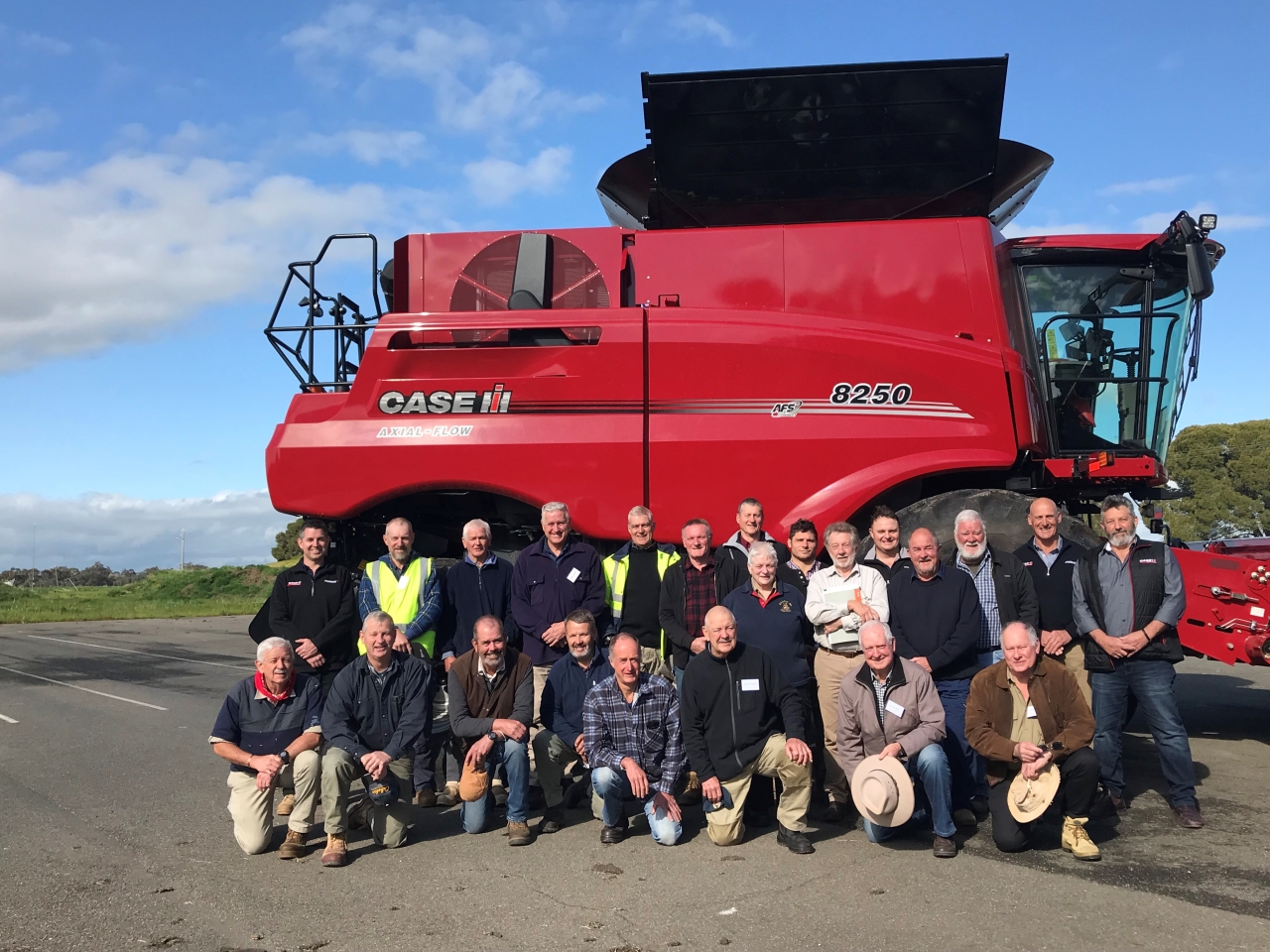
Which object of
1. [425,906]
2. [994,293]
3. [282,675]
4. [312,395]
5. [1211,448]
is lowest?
[425,906]

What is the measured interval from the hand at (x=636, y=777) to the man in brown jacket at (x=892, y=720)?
1055 mm

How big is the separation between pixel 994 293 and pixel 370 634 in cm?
473

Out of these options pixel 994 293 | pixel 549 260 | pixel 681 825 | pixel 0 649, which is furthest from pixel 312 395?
pixel 0 649

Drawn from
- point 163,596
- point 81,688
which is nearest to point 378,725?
point 81,688

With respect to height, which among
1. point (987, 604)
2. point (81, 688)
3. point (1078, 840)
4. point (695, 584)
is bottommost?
point (81, 688)

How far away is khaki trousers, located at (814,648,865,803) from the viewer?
5652 mm

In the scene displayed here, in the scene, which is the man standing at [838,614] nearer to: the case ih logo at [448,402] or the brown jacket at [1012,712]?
the brown jacket at [1012,712]

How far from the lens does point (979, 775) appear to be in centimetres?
573

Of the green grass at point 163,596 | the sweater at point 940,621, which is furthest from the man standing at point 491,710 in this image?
the green grass at point 163,596

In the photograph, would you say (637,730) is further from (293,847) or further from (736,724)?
(293,847)

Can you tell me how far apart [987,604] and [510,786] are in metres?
2.83

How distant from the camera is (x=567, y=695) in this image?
19.2ft

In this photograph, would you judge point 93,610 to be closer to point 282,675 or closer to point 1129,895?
point 282,675

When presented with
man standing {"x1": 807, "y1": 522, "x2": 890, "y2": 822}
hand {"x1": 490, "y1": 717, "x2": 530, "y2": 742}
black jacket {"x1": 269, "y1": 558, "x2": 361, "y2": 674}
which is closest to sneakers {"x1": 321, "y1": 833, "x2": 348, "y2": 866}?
hand {"x1": 490, "y1": 717, "x2": 530, "y2": 742}
